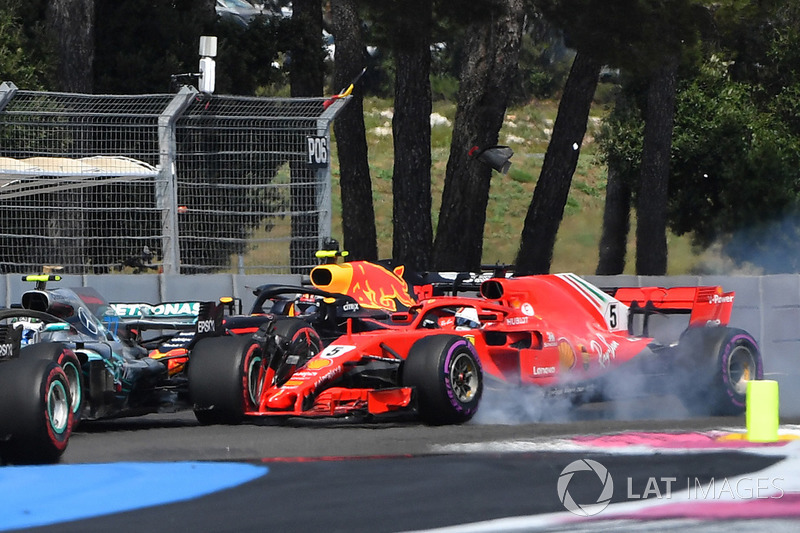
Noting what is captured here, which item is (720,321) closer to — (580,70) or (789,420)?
(789,420)

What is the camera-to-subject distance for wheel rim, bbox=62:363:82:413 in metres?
8.32

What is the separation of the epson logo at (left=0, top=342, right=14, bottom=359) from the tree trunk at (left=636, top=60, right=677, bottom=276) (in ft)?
54.8

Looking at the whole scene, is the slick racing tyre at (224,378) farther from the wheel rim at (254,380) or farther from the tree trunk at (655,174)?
the tree trunk at (655,174)

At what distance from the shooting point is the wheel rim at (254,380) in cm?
973

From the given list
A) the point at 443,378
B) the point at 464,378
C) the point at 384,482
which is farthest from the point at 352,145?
the point at 384,482

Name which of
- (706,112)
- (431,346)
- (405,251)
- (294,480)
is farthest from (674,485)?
(706,112)

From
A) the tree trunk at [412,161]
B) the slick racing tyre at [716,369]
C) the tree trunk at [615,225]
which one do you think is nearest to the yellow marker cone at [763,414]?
the slick racing tyre at [716,369]

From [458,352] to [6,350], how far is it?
311 cm

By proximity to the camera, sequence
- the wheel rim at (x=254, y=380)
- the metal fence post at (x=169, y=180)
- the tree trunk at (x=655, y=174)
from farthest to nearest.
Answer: the tree trunk at (x=655, y=174) < the metal fence post at (x=169, y=180) < the wheel rim at (x=254, y=380)

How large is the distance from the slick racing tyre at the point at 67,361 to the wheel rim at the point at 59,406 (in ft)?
0.26

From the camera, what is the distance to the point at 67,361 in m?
8.30

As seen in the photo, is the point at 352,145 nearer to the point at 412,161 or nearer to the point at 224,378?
the point at 412,161

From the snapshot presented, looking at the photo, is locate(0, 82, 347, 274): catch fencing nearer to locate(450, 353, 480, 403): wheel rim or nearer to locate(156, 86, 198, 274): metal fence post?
locate(156, 86, 198, 274): metal fence post

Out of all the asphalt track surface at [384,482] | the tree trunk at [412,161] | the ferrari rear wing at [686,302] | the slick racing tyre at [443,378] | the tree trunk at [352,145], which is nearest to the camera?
the asphalt track surface at [384,482]
